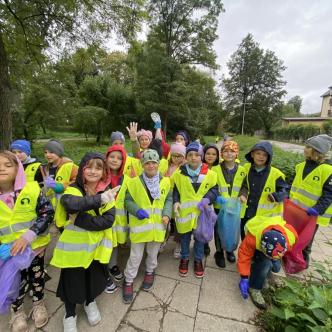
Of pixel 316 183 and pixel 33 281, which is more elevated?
pixel 316 183

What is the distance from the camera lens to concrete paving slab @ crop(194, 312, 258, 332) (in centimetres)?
199

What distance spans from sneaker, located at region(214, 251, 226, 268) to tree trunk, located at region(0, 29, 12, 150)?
5362 mm

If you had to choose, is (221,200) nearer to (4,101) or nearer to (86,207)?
(86,207)

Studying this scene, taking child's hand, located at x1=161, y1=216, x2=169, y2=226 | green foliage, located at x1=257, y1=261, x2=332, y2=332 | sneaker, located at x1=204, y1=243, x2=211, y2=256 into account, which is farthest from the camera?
sneaker, located at x1=204, y1=243, x2=211, y2=256

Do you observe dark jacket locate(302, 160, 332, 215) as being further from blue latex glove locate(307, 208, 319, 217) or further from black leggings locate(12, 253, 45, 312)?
black leggings locate(12, 253, 45, 312)

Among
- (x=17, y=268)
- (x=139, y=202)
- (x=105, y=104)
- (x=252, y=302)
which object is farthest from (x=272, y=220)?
(x=105, y=104)

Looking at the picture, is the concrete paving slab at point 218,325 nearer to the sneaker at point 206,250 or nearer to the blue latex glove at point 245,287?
the blue latex glove at point 245,287

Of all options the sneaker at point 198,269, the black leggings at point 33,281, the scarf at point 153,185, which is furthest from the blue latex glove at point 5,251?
the sneaker at point 198,269

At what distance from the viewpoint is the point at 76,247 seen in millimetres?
1834

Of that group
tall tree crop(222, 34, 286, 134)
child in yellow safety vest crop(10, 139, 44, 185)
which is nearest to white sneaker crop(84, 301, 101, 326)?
child in yellow safety vest crop(10, 139, 44, 185)

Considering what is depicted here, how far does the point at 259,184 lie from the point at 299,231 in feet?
2.70

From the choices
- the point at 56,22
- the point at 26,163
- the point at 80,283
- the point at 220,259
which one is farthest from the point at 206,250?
the point at 56,22

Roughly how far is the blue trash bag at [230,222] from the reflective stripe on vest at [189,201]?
1.26ft

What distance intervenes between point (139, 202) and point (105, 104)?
19490 millimetres
